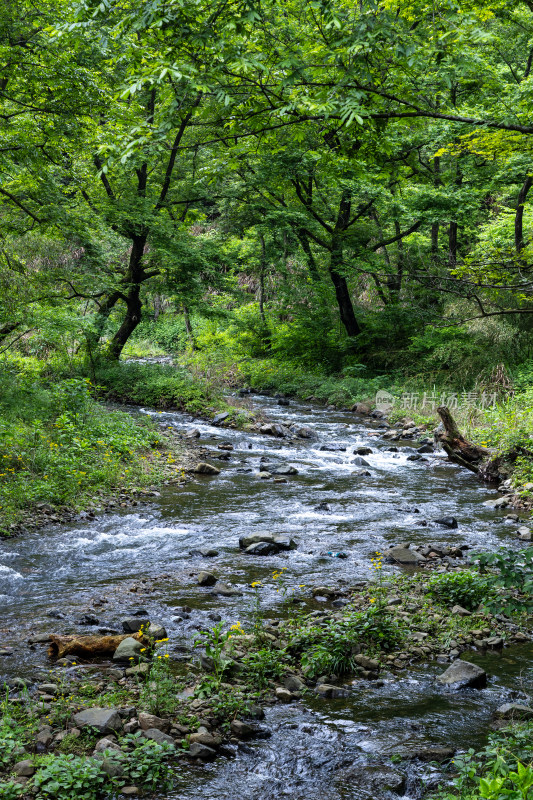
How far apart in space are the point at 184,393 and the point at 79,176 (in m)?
6.19

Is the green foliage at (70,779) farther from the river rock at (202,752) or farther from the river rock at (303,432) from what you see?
the river rock at (303,432)

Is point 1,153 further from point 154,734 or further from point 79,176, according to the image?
point 154,734

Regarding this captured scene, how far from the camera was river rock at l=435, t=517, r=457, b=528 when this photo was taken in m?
8.34

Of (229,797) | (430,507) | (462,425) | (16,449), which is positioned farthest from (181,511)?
(462,425)

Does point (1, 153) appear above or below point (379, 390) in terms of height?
above

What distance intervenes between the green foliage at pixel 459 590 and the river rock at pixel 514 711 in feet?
5.59

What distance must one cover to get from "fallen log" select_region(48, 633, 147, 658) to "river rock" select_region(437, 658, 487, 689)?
2283mm

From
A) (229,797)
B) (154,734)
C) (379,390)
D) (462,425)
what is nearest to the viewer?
(229,797)

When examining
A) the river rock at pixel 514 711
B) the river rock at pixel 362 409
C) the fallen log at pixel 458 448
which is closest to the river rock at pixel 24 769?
the river rock at pixel 514 711

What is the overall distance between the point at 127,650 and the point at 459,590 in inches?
117

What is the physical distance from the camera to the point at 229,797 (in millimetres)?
3062

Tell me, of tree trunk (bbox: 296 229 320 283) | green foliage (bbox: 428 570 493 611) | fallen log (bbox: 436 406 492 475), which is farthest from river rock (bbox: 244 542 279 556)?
tree trunk (bbox: 296 229 320 283)

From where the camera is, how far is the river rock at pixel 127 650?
442cm

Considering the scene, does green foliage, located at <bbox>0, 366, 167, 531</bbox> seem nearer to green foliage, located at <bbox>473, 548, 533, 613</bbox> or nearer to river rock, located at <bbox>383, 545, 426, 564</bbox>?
river rock, located at <bbox>383, 545, 426, 564</bbox>
